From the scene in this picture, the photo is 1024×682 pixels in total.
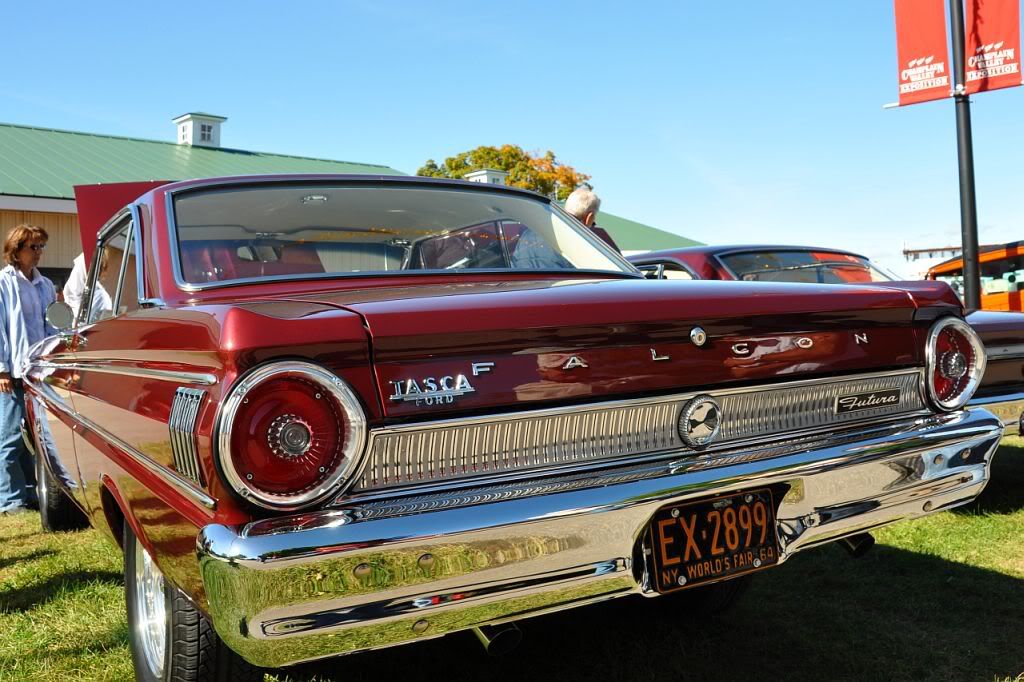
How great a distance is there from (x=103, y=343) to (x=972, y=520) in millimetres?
4199

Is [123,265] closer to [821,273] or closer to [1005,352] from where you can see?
[1005,352]

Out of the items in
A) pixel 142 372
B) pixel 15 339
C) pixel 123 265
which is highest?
pixel 123 265

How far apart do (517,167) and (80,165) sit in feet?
60.9

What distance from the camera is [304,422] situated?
184cm

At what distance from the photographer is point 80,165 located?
17.2 m

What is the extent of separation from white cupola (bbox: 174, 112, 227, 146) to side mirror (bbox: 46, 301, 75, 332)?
722 inches

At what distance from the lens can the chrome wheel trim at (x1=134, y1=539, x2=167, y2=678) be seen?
2.57m

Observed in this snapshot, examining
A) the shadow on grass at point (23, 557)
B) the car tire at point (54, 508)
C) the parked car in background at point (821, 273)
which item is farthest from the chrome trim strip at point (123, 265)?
the parked car in background at point (821, 273)

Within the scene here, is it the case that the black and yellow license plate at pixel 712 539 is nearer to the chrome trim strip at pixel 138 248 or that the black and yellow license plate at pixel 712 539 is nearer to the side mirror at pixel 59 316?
the chrome trim strip at pixel 138 248

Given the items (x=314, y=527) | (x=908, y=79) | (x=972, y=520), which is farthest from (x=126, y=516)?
(x=908, y=79)

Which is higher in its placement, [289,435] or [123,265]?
[123,265]

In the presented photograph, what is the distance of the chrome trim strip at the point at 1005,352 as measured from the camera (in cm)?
463

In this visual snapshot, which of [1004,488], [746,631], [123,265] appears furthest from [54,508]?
[1004,488]

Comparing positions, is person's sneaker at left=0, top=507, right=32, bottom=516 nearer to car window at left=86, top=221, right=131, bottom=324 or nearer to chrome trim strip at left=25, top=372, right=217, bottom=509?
car window at left=86, top=221, right=131, bottom=324
